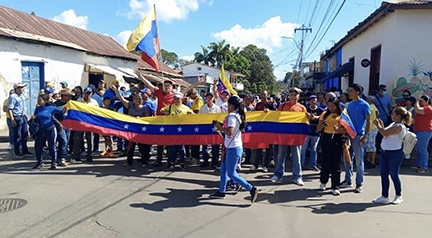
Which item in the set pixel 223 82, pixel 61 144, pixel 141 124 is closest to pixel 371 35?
pixel 223 82

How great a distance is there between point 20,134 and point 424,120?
420 inches

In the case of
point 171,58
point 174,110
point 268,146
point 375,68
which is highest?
point 171,58

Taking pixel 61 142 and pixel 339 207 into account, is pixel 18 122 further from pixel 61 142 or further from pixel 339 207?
pixel 339 207

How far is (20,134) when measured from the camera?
9.69 meters

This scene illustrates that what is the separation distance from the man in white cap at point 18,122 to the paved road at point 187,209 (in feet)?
7.08

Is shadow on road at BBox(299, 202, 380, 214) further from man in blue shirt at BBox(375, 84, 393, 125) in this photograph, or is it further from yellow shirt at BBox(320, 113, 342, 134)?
man in blue shirt at BBox(375, 84, 393, 125)

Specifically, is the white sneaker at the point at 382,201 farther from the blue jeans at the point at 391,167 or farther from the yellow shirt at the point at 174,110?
the yellow shirt at the point at 174,110

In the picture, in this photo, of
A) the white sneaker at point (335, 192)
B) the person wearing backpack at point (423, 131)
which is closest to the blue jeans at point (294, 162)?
the white sneaker at point (335, 192)

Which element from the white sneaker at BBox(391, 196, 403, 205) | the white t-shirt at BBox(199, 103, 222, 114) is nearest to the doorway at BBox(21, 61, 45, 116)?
the white t-shirt at BBox(199, 103, 222, 114)

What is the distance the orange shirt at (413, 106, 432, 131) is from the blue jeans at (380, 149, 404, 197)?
314 centimetres

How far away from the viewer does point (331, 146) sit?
6352 millimetres

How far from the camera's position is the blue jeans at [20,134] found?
958cm

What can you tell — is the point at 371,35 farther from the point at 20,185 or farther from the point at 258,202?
the point at 20,185

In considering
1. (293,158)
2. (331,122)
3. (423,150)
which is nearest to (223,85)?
(293,158)
